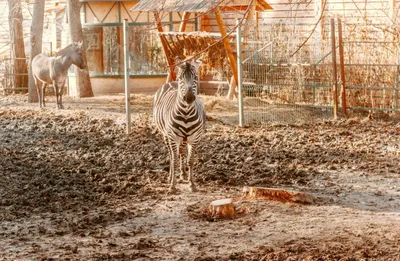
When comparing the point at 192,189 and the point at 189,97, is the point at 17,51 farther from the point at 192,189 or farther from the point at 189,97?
the point at 189,97

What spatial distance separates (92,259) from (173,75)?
38.8 ft

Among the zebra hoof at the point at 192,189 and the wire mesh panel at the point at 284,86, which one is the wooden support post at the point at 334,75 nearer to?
the wire mesh panel at the point at 284,86

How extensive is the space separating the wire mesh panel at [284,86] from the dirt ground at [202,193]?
38.1 inches

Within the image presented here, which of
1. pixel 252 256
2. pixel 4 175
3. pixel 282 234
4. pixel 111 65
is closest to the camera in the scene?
pixel 252 256

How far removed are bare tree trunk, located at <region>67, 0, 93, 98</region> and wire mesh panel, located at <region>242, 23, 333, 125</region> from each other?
21.8 feet

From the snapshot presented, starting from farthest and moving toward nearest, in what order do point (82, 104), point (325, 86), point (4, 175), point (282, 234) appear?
point (82, 104), point (325, 86), point (4, 175), point (282, 234)

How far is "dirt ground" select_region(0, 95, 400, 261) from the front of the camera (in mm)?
7203

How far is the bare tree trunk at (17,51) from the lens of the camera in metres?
24.5

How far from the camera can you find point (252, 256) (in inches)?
269

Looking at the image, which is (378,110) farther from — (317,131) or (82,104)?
(82,104)

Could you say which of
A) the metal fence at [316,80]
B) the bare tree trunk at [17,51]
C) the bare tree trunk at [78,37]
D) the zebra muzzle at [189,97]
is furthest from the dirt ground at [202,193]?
the bare tree trunk at [17,51]

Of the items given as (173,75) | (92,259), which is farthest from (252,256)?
(173,75)

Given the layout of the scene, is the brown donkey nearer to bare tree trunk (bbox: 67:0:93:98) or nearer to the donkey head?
the donkey head

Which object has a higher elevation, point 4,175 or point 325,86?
point 325,86
